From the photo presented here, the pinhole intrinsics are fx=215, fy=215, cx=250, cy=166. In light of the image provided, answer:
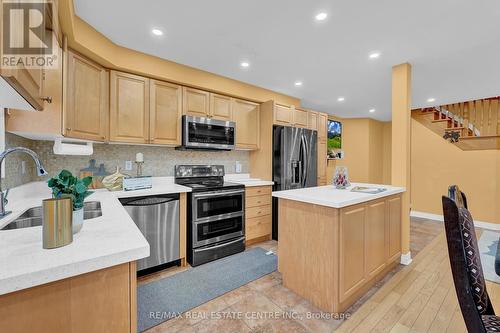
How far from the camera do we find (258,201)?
10.9 feet

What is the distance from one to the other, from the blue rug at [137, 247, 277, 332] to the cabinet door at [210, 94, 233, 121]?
2.02 m

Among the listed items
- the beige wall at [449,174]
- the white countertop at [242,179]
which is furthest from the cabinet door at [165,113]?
the beige wall at [449,174]

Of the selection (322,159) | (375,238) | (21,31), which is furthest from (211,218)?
(322,159)

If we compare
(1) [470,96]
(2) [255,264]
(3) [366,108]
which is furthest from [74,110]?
(1) [470,96]

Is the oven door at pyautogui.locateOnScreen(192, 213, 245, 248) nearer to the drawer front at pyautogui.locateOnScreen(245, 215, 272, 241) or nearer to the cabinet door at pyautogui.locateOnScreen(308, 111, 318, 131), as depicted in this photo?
the drawer front at pyautogui.locateOnScreen(245, 215, 272, 241)

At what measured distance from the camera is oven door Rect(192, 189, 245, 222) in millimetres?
2646

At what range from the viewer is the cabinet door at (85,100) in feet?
6.54

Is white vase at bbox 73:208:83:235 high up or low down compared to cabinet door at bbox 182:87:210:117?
down

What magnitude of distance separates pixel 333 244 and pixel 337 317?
1.96ft

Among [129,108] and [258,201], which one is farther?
[258,201]

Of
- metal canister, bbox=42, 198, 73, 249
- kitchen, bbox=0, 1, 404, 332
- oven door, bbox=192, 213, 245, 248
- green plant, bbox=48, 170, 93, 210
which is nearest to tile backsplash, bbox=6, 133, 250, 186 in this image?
kitchen, bbox=0, 1, 404, 332

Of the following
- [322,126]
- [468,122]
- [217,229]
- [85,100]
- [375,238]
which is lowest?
[217,229]

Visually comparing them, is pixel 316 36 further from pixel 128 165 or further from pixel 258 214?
pixel 128 165

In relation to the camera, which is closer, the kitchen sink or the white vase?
the white vase
